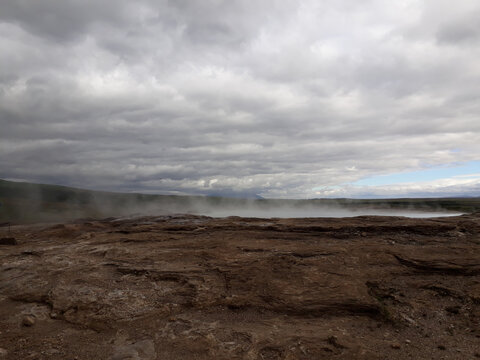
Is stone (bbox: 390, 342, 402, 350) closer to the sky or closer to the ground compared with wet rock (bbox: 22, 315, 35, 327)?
closer to the sky

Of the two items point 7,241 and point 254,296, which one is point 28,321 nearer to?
point 254,296

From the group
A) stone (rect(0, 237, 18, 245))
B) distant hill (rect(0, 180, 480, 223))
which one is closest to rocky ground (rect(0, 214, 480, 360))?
Result: stone (rect(0, 237, 18, 245))

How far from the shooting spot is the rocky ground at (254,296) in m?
8.52

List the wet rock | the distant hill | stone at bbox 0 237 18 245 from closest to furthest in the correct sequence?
the wet rock
stone at bbox 0 237 18 245
the distant hill

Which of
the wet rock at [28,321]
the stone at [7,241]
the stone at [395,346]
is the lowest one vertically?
the wet rock at [28,321]

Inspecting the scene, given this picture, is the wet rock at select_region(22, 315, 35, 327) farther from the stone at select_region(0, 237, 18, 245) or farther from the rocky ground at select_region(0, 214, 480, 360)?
the stone at select_region(0, 237, 18, 245)

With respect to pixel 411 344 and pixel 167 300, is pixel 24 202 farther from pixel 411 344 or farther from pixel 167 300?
pixel 411 344

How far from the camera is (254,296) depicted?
1080 cm

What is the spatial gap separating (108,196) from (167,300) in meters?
118

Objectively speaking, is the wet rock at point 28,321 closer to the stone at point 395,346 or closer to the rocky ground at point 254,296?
the rocky ground at point 254,296

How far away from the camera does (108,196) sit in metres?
119

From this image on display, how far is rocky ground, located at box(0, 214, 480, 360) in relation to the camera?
335 inches

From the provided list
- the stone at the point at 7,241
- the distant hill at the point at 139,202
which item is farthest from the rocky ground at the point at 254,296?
the distant hill at the point at 139,202

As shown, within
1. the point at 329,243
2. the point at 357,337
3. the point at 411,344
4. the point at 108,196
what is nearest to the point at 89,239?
the point at 329,243
